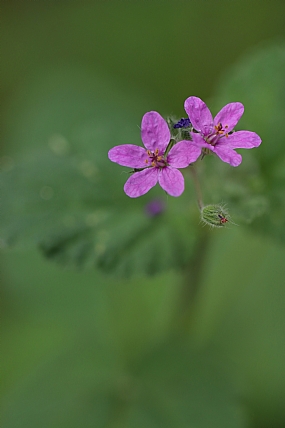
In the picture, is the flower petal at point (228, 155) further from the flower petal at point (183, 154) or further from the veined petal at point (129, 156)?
the veined petal at point (129, 156)

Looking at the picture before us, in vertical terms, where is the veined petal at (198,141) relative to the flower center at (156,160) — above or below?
above

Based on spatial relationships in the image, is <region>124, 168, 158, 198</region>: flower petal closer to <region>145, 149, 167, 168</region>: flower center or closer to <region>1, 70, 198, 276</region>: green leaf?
<region>145, 149, 167, 168</region>: flower center

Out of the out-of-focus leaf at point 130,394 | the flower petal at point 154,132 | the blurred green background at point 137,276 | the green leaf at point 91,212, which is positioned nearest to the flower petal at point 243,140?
the flower petal at point 154,132

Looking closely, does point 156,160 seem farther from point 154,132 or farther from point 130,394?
point 130,394

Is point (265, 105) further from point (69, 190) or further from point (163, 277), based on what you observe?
point (163, 277)

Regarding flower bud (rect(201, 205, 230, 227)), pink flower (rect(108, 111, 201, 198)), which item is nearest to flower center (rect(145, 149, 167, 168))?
pink flower (rect(108, 111, 201, 198))

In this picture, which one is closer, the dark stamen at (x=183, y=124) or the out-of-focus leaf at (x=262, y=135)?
the dark stamen at (x=183, y=124)

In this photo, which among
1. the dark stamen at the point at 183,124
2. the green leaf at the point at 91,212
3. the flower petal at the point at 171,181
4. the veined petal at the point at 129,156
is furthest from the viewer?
the green leaf at the point at 91,212
